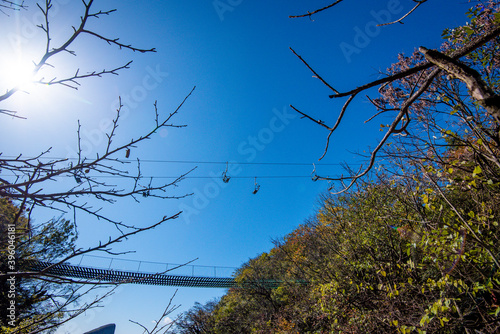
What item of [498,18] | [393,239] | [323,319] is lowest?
[323,319]

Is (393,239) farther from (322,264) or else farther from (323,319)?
(323,319)

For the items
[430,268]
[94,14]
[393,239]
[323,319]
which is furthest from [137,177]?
[323,319]

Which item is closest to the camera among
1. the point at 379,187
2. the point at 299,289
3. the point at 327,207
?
the point at 379,187

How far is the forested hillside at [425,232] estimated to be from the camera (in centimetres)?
235

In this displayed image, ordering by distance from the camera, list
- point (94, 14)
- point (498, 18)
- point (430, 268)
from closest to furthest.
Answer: point (498, 18) < point (94, 14) < point (430, 268)

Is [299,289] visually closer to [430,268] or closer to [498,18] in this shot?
[430,268]

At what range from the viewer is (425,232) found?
257 cm

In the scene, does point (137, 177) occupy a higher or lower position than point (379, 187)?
higher

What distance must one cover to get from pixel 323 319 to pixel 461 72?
8197 mm

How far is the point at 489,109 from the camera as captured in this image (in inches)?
24.9

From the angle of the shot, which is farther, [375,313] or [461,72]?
[375,313]

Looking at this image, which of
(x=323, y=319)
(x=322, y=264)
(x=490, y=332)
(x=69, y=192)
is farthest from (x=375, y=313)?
(x=69, y=192)

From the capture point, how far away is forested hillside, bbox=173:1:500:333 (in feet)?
7.72

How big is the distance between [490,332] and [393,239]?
7.55ft
